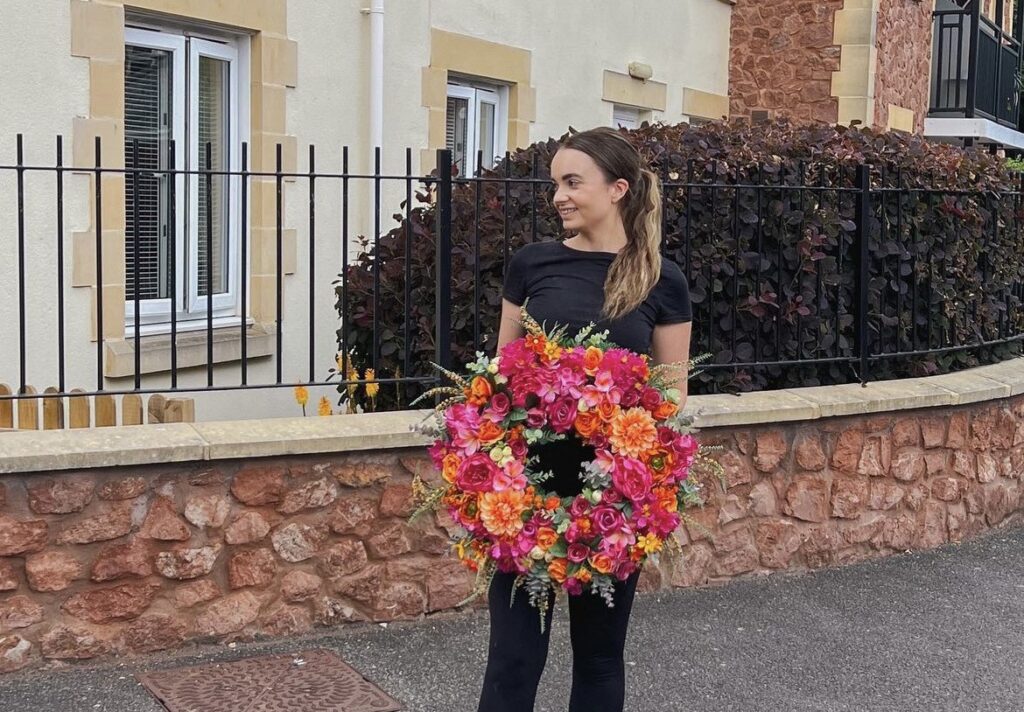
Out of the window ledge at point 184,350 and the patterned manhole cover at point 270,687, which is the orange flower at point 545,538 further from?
the window ledge at point 184,350

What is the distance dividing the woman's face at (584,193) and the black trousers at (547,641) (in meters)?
0.59

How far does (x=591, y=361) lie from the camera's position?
3.02 m

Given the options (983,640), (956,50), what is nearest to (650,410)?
(983,640)

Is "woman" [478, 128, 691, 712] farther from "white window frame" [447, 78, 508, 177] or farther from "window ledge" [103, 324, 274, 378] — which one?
"white window frame" [447, 78, 508, 177]

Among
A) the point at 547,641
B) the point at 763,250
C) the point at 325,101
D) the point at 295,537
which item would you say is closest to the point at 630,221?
the point at 547,641

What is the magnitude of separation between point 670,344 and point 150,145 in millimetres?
4537

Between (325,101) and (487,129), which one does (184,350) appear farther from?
(487,129)

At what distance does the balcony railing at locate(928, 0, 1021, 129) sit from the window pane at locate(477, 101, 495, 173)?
8.54m

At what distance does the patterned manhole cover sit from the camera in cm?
414

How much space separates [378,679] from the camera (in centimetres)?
441

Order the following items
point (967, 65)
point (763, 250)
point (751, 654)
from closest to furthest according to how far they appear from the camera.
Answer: point (751, 654) → point (763, 250) → point (967, 65)

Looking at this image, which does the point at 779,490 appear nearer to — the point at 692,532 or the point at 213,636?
the point at 692,532

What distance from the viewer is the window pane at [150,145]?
695cm

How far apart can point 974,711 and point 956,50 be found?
49.4 feet
